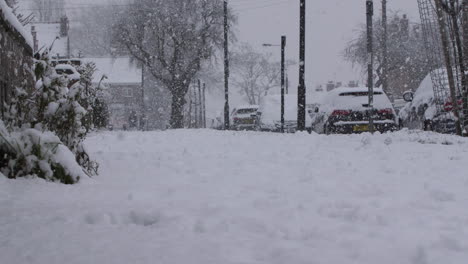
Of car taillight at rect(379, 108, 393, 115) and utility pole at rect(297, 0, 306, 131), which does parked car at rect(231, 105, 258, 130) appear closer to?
utility pole at rect(297, 0, 306, 131)

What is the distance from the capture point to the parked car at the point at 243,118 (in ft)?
83.6

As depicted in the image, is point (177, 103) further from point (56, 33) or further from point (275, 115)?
point (56, 33)

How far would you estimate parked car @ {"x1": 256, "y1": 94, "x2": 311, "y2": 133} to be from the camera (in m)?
20.8

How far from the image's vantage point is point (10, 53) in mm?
5773

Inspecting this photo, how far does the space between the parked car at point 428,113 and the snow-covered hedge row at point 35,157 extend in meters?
8.23

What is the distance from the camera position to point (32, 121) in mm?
4832

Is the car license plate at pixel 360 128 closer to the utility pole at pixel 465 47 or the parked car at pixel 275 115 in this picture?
the utility pole at pixel 465 47

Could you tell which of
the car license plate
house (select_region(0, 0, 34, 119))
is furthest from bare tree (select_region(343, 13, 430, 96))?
house (select_region(0, 0, 34, 119))

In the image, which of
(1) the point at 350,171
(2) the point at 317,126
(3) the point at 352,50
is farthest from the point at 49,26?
(1) the point at 350,171

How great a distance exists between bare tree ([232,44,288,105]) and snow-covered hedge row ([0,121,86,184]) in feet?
239

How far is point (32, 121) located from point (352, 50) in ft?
145

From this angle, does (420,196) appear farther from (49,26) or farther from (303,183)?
(49,26)

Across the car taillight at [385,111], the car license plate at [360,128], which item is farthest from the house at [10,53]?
the car taillight at [385,111]

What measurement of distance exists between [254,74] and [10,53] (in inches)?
2918
